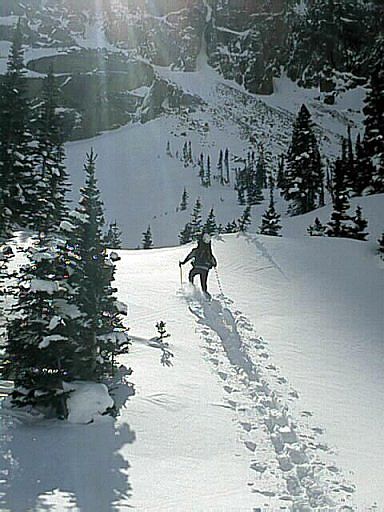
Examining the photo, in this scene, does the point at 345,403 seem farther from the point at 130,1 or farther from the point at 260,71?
the point at 130,1

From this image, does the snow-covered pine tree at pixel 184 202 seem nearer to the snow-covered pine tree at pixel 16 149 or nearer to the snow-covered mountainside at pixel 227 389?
the snow-covered mountainside at pixel 227 389

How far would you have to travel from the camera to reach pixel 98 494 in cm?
517

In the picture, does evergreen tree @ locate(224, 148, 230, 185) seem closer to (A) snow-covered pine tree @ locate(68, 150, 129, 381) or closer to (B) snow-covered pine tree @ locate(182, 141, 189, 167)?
(B) snow-covered pine tree @ locate(182, 141, 189, 167)

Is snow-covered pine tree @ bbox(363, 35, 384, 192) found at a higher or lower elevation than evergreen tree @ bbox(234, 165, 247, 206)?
Result: higher

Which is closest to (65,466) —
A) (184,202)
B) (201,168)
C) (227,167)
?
(184,202)

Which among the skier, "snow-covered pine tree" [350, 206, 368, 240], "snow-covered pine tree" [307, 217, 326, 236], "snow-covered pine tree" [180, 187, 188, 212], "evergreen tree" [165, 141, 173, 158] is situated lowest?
"snow-covered pine tree" [180, 187, 188, 212]

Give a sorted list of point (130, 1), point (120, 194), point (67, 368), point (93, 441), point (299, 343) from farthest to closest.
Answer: point (130, 1), point (120, 194), point (299, 343), point (67, 368), point (93, 441)

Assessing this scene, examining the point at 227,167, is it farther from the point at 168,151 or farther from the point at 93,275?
the point at 93,275

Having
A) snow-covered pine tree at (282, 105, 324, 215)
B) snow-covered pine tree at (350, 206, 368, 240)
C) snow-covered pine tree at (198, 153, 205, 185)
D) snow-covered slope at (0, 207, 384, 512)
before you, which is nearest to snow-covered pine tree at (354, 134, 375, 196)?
snow-covered pine tree at (282, 105, 324, 215)

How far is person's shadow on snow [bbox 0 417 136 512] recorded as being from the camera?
4973 mm

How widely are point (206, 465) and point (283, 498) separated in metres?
1.00

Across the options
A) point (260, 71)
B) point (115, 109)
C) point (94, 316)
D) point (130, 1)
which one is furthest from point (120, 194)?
point (130, 1)

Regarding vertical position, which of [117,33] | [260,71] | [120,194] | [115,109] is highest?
[117,33]

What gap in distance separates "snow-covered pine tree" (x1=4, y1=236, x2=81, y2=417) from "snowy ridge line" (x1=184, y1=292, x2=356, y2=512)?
2600mm
